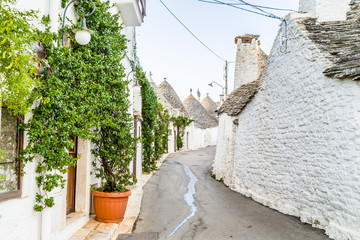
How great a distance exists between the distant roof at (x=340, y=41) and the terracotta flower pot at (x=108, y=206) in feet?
16.4

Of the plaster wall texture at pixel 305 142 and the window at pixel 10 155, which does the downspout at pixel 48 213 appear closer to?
the window at pixel 10 155

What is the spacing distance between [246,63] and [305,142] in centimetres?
865

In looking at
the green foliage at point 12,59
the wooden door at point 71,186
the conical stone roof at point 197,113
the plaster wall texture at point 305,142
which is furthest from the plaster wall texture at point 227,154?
the conical stone roof at point 197,113

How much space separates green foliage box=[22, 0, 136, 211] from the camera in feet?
14.0

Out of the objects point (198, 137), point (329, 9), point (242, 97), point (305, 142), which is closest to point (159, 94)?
point (198, 137)

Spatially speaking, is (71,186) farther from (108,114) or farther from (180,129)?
(180,129)

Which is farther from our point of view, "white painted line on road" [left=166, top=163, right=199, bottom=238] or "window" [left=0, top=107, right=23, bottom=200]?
"white painted line on road" [left=166, top=163, right=199, bottom=238]

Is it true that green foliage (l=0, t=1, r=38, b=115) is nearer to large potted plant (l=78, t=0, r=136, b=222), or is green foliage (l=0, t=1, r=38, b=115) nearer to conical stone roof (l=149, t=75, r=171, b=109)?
large potted plant (l=78, t=0, r=136, b=222)

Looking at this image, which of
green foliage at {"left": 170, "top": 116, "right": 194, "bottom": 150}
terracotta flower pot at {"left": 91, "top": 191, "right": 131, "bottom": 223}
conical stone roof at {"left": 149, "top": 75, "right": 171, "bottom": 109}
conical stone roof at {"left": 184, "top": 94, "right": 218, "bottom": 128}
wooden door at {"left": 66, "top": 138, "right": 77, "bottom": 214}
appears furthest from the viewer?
conical stone roof at {"left": 184, "top": 94, "right": 218, "bottom": 128}

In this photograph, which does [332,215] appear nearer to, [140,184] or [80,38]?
[80,38]

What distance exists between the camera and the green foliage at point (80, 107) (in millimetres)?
4277

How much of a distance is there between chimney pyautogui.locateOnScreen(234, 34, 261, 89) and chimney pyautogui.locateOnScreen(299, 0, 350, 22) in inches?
248

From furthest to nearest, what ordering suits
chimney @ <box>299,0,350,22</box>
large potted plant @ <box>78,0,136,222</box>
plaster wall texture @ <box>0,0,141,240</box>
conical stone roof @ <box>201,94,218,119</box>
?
conical stone roof @ <box>201,94,218,119</box> < chimney @ <box>299,0,350,22</box> < large potted plant @ <box>78,0,136,222</box> < plaster wall texture @ <box>0,0,141,240</box>

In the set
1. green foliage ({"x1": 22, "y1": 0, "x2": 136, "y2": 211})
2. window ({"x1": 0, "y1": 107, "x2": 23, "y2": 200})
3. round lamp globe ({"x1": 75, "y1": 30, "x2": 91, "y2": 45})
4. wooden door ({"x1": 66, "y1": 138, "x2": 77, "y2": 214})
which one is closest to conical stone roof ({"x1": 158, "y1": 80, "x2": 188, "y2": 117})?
green foliage ({"x1": 22, "y1": 0, "x2": 136, "y2": 211})
